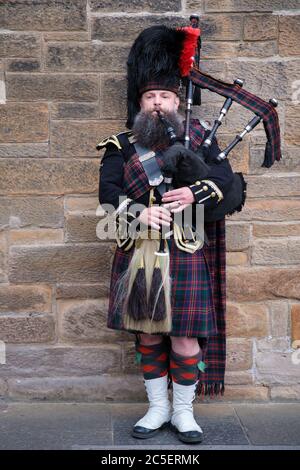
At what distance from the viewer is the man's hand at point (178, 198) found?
9.80 feet

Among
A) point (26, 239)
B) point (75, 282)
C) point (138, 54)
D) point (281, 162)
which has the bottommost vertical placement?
point (75, 282)

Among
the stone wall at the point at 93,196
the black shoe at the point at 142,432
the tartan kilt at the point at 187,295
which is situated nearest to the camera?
the tartan kilt at the point at 187,295

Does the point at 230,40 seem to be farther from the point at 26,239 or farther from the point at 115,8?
the point at 26,239

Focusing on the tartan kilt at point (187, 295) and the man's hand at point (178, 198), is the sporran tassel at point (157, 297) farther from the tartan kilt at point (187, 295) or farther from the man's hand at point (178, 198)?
the man's hand at point (178, 198)

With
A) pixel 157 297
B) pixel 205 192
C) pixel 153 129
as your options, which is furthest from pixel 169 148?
pixel 157 297

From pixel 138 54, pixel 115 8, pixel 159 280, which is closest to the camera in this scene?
pixel 159 280

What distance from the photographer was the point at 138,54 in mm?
3229

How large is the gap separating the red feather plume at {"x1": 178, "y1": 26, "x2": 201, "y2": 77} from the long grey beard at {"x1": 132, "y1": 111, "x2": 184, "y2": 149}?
8.3 inches

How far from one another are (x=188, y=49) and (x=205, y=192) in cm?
65

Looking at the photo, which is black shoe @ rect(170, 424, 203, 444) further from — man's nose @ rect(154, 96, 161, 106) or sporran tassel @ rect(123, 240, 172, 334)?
man's nose @ rect(154, 96, 161, 106)

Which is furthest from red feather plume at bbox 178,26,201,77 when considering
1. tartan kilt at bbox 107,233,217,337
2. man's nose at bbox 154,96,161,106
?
tartan kilt at bbox 107,233,217,337

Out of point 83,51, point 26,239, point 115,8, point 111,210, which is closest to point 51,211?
point 26,239

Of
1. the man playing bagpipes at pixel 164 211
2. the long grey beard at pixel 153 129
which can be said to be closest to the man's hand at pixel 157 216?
the man playing bagpipes at pixel 164 211

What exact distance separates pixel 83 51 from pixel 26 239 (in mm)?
A: 989
